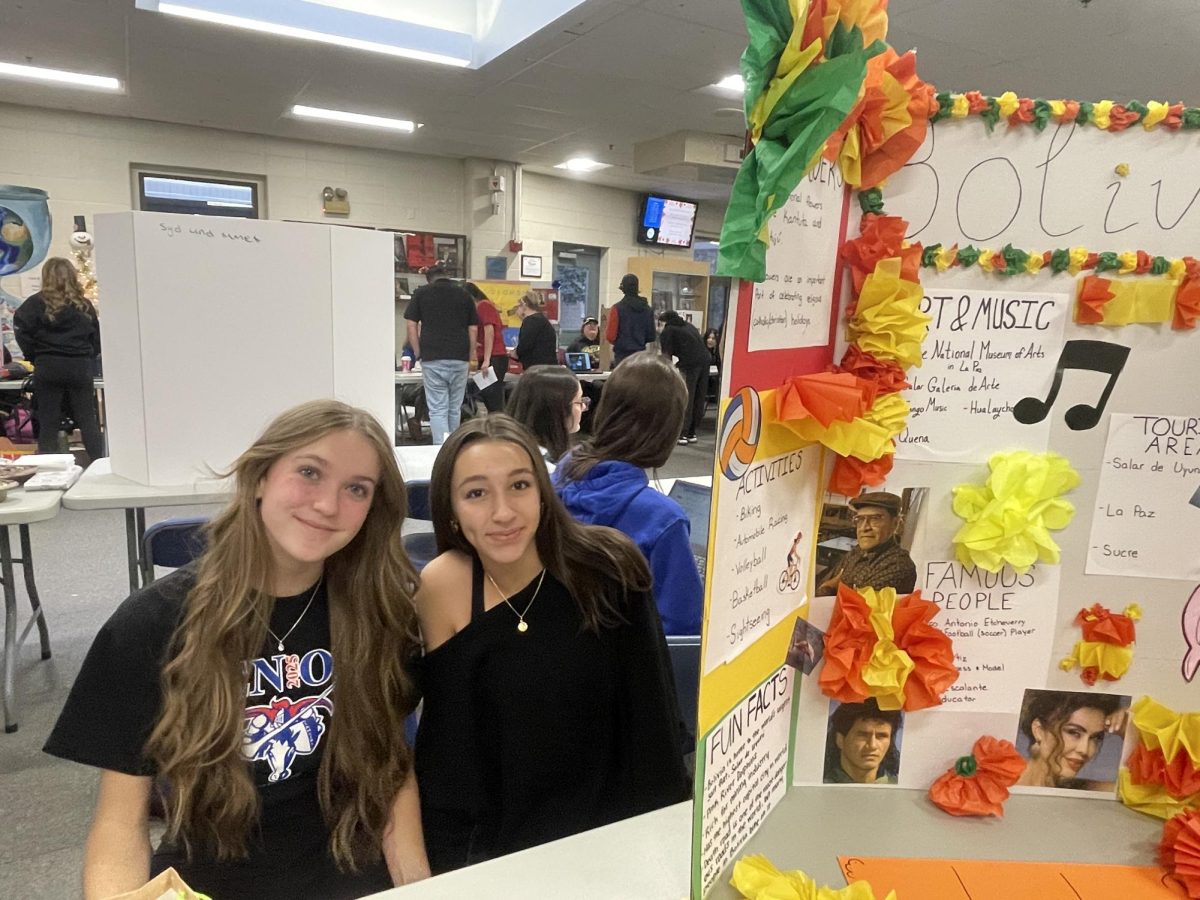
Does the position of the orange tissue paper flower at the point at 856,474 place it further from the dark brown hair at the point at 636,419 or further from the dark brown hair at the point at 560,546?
the dark brown hair at the point at 636,419

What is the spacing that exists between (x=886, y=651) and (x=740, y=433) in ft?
1.29

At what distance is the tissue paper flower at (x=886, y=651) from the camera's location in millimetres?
884

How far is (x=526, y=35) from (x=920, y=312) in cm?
425

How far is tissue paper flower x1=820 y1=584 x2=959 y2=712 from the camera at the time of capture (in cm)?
88

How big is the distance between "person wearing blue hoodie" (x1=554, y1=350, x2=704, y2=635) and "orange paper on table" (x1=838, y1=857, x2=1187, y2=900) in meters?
0.74

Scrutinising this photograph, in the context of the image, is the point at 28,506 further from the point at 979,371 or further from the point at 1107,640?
the point at 1107,640

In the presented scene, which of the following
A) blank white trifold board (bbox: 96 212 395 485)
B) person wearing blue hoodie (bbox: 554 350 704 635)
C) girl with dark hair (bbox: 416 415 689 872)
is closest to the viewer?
girl with dark hair (bbox: 416 415 689 872)

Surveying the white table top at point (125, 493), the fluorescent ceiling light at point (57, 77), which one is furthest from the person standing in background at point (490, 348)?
the white table top at point (125, 493)

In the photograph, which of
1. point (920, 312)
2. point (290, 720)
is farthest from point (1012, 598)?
point (290, 720)

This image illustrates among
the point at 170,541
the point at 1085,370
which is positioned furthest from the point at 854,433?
the point at 170,541

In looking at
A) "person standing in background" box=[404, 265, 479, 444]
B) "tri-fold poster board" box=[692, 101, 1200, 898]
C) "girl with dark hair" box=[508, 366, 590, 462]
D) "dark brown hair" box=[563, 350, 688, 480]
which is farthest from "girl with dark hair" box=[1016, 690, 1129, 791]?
"person standing in background" box=[404, 265, 479, 444]

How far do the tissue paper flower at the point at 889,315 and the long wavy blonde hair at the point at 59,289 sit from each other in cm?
534

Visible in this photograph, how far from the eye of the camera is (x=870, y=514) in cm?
89

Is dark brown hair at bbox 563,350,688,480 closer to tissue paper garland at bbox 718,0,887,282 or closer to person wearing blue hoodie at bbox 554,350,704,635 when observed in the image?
person wearing blue hoodie at bbox 554,350,704,635
